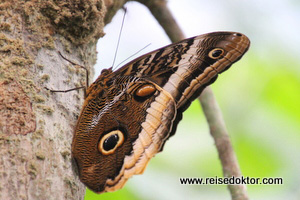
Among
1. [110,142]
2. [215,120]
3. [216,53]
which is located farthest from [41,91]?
[215,120]

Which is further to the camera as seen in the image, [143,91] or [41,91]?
[143,91]

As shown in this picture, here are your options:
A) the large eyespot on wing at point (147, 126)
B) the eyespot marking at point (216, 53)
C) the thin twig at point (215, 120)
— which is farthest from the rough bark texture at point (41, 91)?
the thin twig at point (215, 120)

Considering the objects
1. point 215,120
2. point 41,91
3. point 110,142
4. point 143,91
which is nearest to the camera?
point 41,91

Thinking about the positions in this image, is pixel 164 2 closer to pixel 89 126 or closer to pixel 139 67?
pixel 139 67

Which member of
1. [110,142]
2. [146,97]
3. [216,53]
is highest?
[216,53]

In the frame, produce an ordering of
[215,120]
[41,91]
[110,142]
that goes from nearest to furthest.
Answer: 1. [41,91]
2. [110,142]
3. [215,120]

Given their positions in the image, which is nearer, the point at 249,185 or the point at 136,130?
the point at 136,130

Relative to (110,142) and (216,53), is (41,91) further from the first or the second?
(216,53)

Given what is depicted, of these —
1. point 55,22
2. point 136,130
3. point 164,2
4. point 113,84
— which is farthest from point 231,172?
point 55,22
